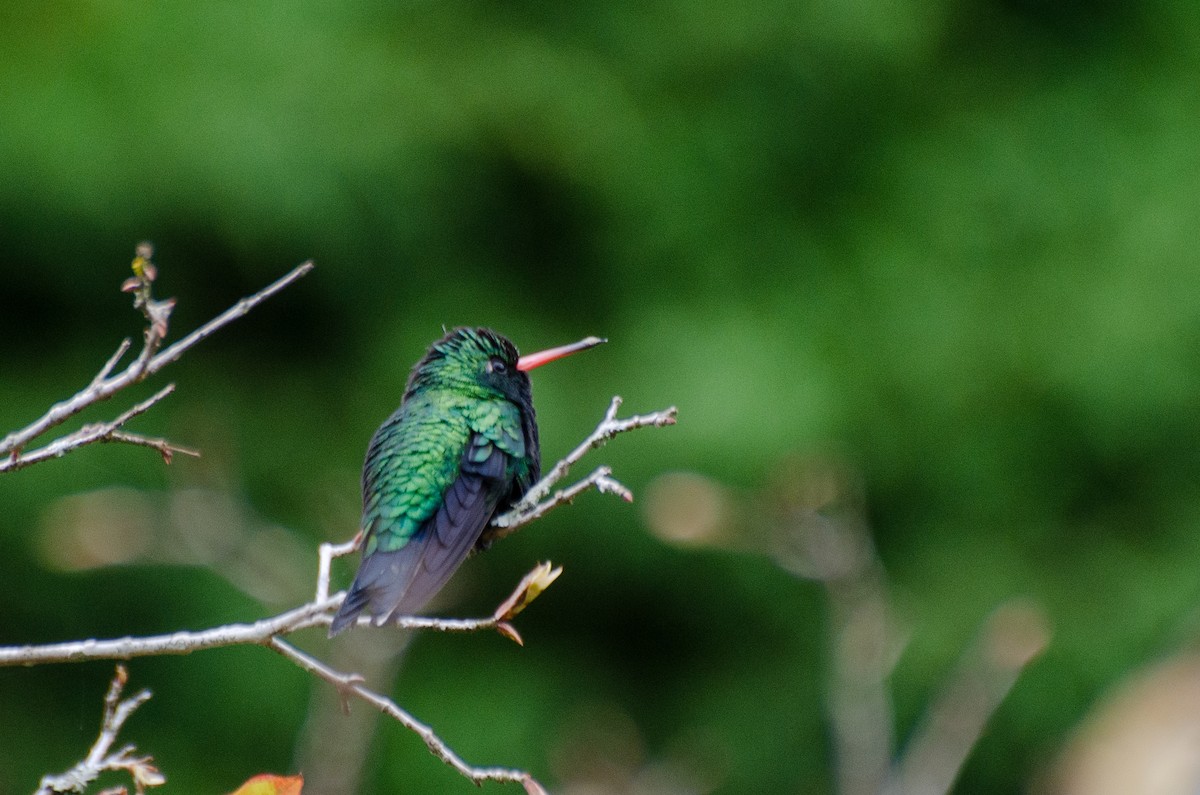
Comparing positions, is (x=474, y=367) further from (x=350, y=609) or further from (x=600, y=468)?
(x=600, y=468)

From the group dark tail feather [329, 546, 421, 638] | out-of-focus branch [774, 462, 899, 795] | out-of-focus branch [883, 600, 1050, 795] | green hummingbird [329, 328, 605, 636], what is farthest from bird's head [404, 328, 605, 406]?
out-of-focus branch [883, 600, 1050, 795]

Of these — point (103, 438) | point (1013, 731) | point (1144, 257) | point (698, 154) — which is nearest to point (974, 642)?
point (1013, 731)

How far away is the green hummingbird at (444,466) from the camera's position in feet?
7.95

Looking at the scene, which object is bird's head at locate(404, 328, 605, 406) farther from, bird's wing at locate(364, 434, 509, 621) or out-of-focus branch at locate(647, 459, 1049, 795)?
out-of-focus branch at locate(647, 459, 1049, 795)

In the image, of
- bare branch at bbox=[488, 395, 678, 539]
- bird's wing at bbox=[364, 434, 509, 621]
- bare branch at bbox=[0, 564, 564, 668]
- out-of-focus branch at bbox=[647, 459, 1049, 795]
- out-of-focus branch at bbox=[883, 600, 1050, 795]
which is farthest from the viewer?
out-of-focus branch at bbox=[883, 600, 1050, 795]

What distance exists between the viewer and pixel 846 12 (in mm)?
6848

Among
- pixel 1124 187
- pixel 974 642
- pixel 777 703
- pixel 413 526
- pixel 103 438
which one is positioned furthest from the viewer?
pixel 1124 187

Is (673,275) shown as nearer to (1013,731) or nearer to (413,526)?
(1013,731)

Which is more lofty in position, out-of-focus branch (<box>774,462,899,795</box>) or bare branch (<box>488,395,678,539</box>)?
out-of-focus branch (<box>774,462,899,795</box>)

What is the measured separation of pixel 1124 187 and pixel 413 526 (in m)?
5.53

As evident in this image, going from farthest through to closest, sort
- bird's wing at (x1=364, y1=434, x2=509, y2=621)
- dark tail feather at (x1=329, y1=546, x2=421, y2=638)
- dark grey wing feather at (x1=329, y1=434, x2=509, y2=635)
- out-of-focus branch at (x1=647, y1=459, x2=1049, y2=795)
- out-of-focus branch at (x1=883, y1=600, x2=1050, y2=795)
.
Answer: out-of-focus branch at (x1=883, y1=600, x2=1050, y2=795) → out-of-focus branch at (x1=647, y1=459, x2=1049, y2=795) → bird's wing at (x1=364, y1=434, x2=509, y2=621) → dark grey wing feather at (x1=329, y1=434, x2=509, y2=635) → dark tail feather at (x1=329, y1=546, x2=421, y2=638)

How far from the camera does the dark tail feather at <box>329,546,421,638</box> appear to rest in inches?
81.6

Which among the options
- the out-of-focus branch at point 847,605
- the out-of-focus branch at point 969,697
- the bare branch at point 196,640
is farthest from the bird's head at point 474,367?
the out-of-focus branch at point 969,697

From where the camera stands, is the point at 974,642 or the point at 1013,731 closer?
the point at 974,642
